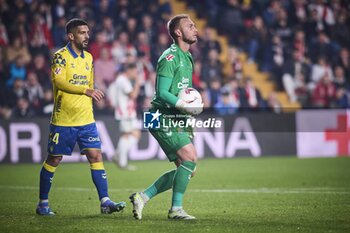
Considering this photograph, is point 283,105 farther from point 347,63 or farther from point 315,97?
point 347,63

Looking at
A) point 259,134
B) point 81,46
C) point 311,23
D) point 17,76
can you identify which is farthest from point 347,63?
point 81,46

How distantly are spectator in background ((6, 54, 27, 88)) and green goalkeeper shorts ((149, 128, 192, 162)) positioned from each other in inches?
434

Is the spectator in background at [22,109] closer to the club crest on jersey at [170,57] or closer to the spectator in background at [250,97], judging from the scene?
the spectator in background at [250,97]

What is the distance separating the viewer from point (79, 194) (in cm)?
1178

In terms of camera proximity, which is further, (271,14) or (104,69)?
(271,14)

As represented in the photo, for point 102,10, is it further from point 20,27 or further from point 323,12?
point 323,12

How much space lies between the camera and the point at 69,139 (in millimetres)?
9227

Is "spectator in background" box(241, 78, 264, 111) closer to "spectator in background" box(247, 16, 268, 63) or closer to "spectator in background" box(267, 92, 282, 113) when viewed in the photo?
"spectator in background" box(267, 92, 282, 113)

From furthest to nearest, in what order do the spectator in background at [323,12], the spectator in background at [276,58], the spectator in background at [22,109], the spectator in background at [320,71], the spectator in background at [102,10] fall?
the spectator in background at [323,12]
the spectator in background at [276,58]
the spectator in background at [320,71]
the spectator in background at [102,10]
the spectator in background at [22,109]

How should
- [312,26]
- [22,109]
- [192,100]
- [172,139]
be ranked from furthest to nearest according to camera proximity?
[312,26]
[22,109]
[172,139]
[192,100]

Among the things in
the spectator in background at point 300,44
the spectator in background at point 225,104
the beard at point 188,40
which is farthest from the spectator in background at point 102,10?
the beard at point 188,40

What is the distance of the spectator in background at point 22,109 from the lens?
60.3 feet

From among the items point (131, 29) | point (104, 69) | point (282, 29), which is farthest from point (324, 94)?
point (104, 69)

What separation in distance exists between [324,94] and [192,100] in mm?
13712
